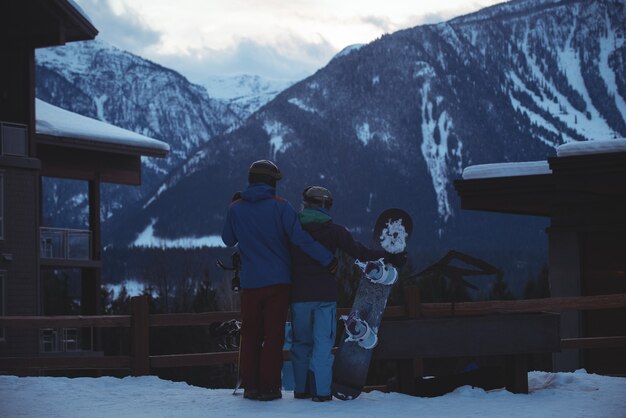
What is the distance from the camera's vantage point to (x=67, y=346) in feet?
125

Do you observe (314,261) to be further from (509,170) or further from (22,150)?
(22,150)

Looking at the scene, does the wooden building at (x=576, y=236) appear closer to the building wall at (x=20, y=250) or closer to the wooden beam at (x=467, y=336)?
the wooden beam at (x=467, y=336)

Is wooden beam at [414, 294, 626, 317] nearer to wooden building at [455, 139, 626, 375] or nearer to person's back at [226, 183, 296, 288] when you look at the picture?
person's back at [226, 183, 296, 288]

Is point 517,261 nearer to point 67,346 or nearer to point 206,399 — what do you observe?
point 67,346

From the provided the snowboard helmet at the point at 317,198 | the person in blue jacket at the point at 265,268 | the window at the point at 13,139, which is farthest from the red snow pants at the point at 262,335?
the window at the point at 13,139

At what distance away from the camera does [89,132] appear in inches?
1390

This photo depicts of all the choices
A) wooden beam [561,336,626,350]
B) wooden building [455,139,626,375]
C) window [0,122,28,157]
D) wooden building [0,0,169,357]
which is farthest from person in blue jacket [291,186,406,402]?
window [0,122,28,157]

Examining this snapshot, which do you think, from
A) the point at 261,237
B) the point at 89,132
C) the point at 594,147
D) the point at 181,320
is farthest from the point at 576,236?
the point at 89,132

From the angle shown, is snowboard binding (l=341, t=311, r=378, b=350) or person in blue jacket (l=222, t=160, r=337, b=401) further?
snowboard binding (l=341, t=311, r=378, b=350)

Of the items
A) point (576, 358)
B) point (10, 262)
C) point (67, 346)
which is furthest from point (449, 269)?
point (67, 346)

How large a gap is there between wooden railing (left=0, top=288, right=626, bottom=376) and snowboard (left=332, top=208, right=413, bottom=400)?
6.50ft

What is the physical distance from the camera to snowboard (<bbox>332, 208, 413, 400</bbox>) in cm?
1045

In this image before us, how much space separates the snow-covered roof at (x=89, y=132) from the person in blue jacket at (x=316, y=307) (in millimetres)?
24616

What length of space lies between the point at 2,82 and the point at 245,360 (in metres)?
20.3
